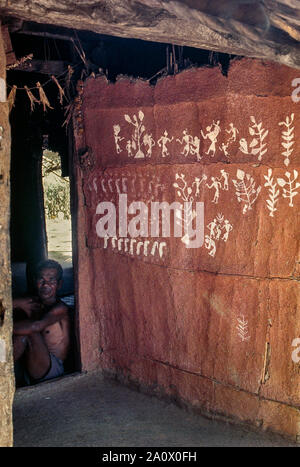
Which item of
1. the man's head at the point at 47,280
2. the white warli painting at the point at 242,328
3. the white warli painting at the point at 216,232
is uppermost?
the white warli painting at the point at 216,232

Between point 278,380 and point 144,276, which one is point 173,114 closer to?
point 144,276

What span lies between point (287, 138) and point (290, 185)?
0.30 metres

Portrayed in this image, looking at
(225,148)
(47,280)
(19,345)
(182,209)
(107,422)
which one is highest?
(225,148)

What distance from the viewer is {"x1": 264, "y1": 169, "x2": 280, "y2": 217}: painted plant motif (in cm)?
315

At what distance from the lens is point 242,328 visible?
134 inches

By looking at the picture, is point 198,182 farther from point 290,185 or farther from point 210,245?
point 290,185

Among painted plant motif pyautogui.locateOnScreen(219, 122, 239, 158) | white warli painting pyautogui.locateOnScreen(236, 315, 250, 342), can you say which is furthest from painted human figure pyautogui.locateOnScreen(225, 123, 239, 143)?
white warli painting pyautogui.locateOnScreen(236, 315, 250, 342)

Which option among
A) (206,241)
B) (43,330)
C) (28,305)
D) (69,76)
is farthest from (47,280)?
(69,76)

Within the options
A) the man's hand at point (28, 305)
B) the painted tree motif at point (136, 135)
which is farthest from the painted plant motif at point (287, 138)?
the man's hand at point (28, 305)

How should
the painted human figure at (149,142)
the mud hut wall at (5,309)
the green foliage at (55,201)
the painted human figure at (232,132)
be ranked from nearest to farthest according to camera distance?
the mud hut wall at (5,309)
the painted human figure at (232,132)
the painted human figure at (149,142)
the green foliage at (55,201)

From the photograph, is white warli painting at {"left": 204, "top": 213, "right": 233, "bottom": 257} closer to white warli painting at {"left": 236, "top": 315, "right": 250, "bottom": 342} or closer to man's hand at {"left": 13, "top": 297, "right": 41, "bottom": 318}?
white warli painting at {"left": 236, "top": 315, "right": 250, "bottom": 342}

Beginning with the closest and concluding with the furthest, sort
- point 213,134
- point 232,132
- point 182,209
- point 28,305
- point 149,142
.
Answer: point 232,132 → point 213,134 → point 182,209 → point 149,142 → point 28,305

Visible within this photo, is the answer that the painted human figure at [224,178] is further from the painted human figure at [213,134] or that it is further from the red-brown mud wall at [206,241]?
the painted human figure at [213,134]

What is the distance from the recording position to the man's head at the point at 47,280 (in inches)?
167
